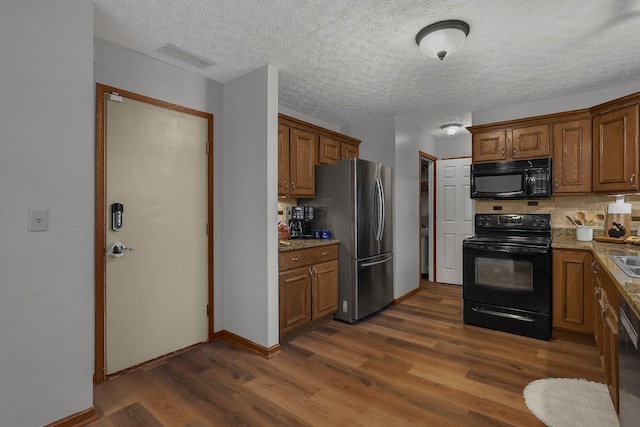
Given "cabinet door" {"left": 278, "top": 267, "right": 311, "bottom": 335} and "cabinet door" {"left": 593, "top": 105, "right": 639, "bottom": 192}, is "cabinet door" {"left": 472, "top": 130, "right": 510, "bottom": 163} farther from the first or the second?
"cabinet door" {"left": 278, "top": 267, "right": 311, "bottom": 335}

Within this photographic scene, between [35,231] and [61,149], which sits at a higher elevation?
[61,149]

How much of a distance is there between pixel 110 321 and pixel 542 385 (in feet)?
10.4

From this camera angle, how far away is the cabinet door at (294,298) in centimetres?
298

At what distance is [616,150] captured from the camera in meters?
3.00

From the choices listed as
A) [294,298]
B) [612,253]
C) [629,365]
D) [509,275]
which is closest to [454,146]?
[509,275]

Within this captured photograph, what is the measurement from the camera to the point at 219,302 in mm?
3137

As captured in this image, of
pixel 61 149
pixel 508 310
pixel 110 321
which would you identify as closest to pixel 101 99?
pixel 61 149

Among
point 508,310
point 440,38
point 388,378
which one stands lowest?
point 388,378

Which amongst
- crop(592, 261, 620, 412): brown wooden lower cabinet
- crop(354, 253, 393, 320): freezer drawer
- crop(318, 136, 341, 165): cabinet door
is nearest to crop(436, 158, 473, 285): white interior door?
crop(354, 253, 393, 320): freezer drawer

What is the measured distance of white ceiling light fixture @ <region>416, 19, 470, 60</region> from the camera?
84.7 inches

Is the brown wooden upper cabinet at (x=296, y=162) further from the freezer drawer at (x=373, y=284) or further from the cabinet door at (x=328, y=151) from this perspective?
the freezer drawer at (x=373, y=284)

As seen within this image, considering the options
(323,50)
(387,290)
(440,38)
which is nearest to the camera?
(440,38)

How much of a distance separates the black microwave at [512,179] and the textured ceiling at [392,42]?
77cm

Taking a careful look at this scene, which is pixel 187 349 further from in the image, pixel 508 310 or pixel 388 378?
pixel 508 310
